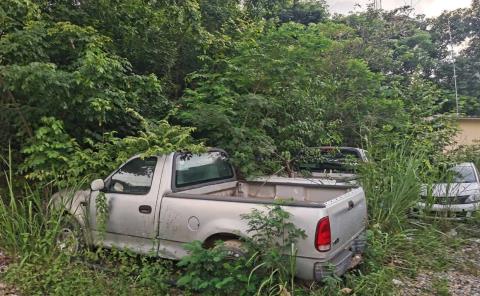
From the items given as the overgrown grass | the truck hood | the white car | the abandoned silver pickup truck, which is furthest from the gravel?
the truck hood

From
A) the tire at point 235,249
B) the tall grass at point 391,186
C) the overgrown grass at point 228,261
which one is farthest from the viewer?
the tall grass at point 391,186

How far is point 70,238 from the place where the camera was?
518cm

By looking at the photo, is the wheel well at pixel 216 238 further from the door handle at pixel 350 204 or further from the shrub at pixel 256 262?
the door handle at pixel 350 204

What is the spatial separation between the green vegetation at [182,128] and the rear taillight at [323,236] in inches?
9.3

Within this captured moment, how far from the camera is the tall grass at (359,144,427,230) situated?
6.23m

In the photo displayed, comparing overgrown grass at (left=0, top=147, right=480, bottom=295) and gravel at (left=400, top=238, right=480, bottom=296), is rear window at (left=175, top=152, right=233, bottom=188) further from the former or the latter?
gravel at (left=400, top=238, right=480, bottom=296)

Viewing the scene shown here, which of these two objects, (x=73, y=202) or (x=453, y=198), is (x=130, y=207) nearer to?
(x=73, y=202)

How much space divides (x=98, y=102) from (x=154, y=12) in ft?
11.3

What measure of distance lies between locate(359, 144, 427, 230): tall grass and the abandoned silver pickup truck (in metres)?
1.30

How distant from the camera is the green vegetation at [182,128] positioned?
443 centimetres

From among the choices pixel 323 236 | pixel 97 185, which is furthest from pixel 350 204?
pixel 97 185

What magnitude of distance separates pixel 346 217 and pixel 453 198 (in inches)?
156

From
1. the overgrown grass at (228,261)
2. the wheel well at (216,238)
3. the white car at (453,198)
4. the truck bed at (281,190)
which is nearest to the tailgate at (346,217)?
the truck bed at (281,190)

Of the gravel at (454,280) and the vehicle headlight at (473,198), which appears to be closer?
the gravel at (454,280)
